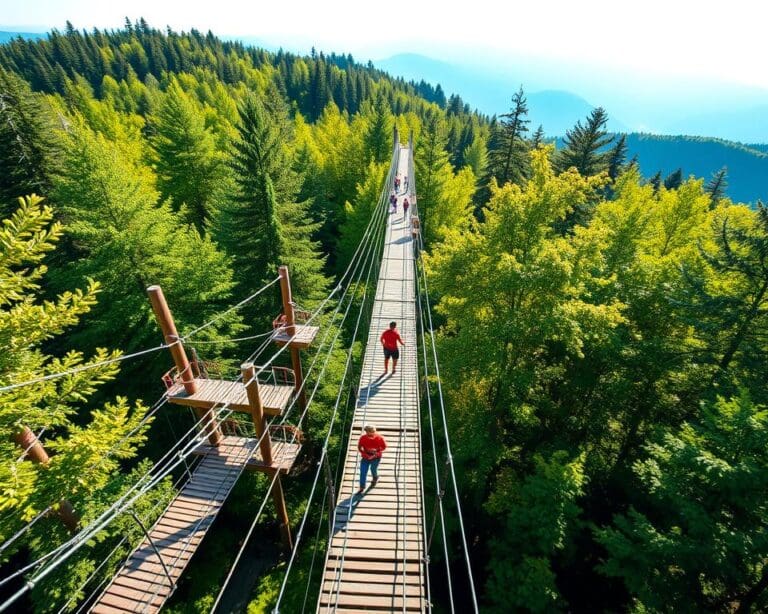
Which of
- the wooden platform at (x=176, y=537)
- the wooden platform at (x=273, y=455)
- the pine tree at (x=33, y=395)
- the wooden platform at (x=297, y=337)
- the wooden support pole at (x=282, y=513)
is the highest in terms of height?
the pine tree at (x=33, y=395)

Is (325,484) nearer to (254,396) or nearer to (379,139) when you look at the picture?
(254,396)

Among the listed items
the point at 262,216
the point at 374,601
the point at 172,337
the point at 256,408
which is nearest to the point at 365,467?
the point at 374,601

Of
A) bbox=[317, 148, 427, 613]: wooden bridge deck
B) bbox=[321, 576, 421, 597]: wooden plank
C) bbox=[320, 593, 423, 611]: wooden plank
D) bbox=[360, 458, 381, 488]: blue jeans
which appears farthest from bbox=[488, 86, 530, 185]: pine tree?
bbox=[320, 593, 423, 611]: wooden plank

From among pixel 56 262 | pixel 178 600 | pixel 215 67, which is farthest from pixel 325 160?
pixel 215 67

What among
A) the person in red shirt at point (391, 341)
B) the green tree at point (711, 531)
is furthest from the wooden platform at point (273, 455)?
the green tree at point (711, 531)

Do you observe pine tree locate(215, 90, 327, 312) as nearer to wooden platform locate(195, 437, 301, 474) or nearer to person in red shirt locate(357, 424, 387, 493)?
wooden platform locate(195, 437, 301, 474)

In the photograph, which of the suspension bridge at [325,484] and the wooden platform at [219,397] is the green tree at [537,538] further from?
the wooden platform at [219,397]
